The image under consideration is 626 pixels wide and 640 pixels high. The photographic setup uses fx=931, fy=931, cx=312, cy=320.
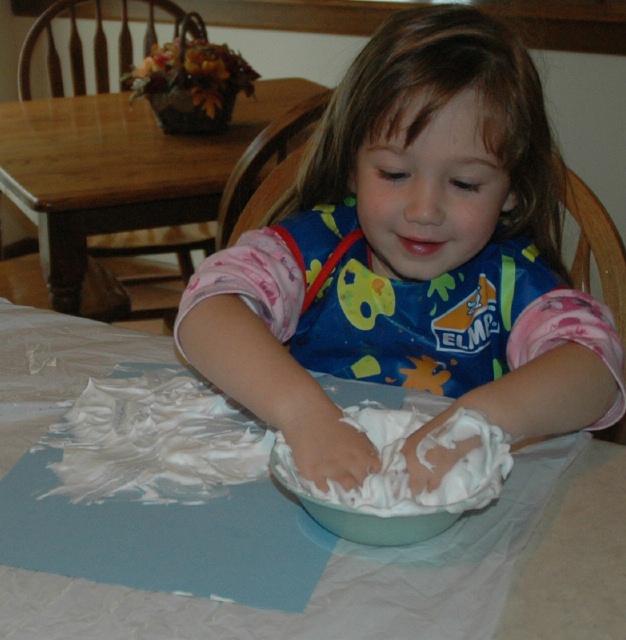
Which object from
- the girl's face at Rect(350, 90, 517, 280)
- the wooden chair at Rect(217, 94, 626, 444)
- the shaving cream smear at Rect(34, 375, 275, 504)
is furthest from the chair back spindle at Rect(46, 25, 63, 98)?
the shaving cream smear at Rect(34, 375, 275, 504)

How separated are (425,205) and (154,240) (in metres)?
1.51

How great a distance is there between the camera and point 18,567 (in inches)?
25.9

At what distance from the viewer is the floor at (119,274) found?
2.01 m

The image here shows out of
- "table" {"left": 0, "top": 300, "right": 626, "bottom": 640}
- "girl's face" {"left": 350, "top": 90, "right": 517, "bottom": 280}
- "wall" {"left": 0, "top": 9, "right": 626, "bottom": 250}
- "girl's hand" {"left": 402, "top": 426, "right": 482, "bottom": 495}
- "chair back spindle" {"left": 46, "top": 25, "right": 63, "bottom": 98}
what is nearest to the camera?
"table" {"left": 0, "top": 300, "right": 626, "bottom": 640}

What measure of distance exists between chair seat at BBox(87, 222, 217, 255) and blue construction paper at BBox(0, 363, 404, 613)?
1581mm

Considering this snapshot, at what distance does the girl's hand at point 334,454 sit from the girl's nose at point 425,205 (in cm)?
28

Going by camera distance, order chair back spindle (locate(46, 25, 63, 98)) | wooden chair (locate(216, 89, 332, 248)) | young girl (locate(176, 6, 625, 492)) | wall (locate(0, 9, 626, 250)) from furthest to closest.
→ chair back spindle (locate(46, 25, 63, 98)) < wall (locate(0, 9, 626, 250)) < wooden chair (locate(216, 89, 332, 248)) < young girl (locate(176, 6, 625, 492))

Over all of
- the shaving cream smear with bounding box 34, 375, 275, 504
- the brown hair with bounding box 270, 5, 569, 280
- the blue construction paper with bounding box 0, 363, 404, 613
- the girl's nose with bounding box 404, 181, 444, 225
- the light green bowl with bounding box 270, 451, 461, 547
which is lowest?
the shaving cream smear with bounding box 34, 375, 275, 504

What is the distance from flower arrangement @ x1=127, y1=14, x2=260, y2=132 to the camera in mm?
1938

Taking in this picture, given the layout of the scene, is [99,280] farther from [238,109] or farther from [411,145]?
[411,145]

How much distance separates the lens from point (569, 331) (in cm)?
92

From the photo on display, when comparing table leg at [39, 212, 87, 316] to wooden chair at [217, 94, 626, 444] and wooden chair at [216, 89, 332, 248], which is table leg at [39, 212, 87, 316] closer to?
wooden chair at [216, 89, 332, 248]

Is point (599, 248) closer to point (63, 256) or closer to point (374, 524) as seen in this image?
point (374, 524)

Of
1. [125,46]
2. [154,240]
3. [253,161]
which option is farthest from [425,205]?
[125,46]
